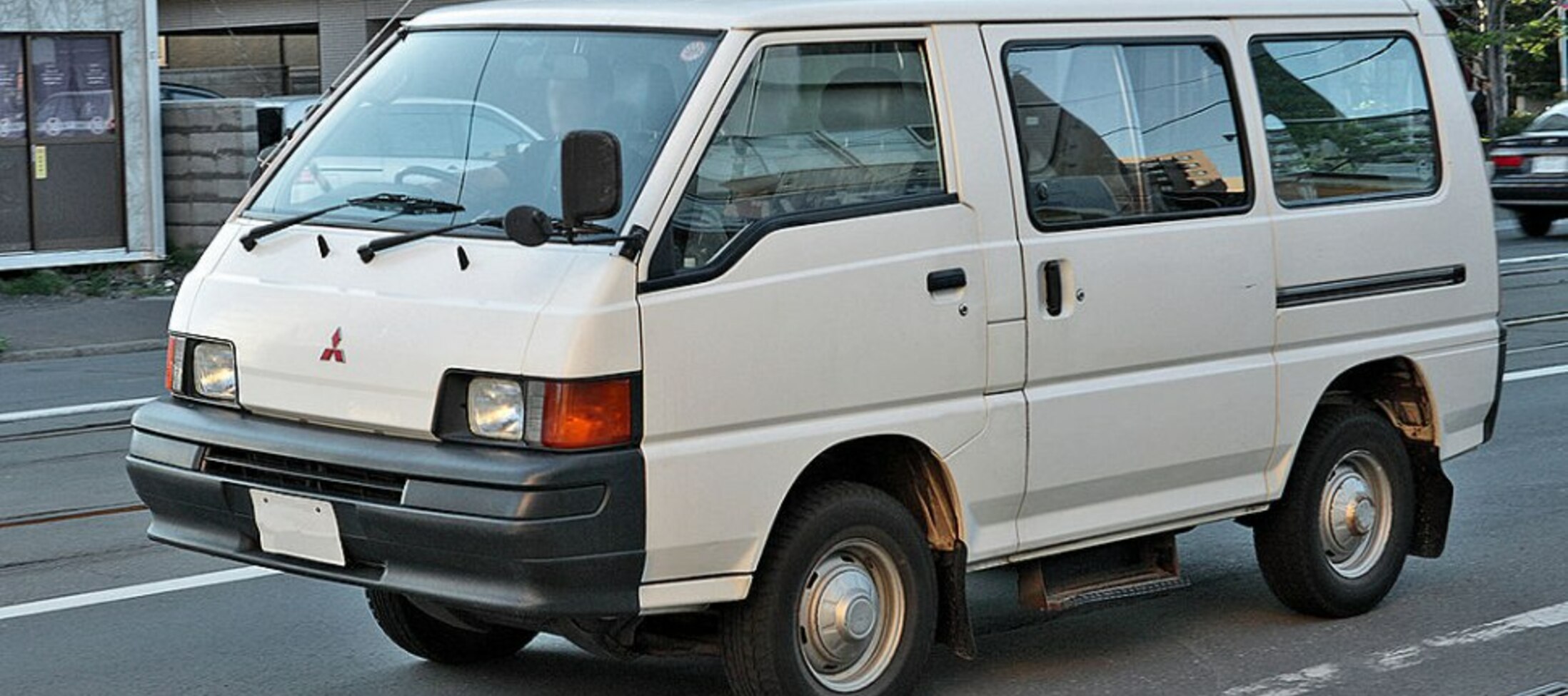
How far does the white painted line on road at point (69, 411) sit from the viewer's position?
38.7 feet

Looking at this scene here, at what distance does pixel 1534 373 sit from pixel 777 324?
28.6 feet

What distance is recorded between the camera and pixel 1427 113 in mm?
7363

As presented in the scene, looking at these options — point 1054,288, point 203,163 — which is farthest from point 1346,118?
point 203,163

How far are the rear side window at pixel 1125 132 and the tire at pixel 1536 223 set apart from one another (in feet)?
57.6

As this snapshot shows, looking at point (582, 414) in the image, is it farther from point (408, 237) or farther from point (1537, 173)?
point (1537, 173)

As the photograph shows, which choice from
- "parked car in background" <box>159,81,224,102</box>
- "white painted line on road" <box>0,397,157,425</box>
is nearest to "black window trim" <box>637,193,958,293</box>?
"white painted line on road" <box>0,397,157,425</box>

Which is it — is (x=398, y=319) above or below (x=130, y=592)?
above

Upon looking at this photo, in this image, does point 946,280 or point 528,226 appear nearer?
point 528,226

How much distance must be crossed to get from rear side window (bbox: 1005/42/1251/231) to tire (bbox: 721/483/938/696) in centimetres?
95

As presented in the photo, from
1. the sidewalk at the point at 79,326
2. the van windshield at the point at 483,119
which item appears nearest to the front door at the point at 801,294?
the van windshield at the point at 483,119

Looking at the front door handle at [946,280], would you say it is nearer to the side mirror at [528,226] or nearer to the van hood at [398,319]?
the van hood at [398,319]

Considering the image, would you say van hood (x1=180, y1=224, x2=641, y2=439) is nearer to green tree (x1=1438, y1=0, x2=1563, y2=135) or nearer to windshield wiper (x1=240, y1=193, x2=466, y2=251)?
windshield wiper (x1=240, y1=193, x2=466, y2=251)

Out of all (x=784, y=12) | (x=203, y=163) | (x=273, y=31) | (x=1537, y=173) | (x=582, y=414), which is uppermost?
(x=273, y=31)

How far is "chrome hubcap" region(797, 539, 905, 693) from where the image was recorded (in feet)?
18.6
